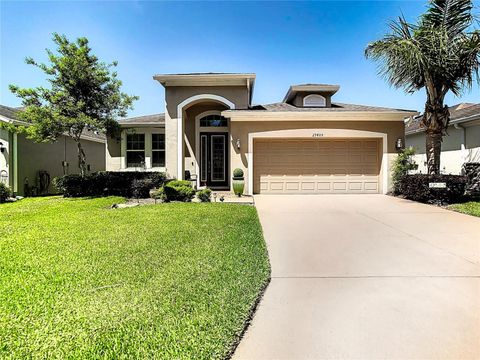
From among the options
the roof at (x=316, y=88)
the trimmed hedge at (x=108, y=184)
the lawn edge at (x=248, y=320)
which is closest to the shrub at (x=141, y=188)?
the trimmed hedge at (x=108, y=184)

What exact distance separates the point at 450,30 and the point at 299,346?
12.7m

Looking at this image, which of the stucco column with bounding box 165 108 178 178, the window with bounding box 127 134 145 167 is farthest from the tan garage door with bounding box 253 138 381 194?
the window with bounding box 127 134 145 167

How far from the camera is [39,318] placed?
278 cm

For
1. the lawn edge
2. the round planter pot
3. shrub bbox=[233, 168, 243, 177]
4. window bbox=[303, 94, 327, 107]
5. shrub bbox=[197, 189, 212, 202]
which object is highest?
window bbox=[303, 94, 327, 107]

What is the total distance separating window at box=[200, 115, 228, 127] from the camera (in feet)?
50.5

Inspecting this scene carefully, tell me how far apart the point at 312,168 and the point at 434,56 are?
616cm

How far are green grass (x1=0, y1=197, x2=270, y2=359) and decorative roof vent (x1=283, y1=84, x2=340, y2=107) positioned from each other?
35.0 ft

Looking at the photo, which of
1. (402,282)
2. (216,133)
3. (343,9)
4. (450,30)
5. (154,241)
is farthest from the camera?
(216,133)

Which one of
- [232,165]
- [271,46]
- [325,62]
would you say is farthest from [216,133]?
[325,62]

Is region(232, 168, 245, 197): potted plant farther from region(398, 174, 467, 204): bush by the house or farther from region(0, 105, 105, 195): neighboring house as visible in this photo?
region(0, 105, 105, 195): neighboring house

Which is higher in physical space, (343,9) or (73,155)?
(343,9)

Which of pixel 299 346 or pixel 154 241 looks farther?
pixel 154 241

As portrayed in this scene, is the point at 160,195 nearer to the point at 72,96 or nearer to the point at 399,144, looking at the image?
the point at 72,96

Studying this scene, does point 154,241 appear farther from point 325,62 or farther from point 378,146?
point 325,62
